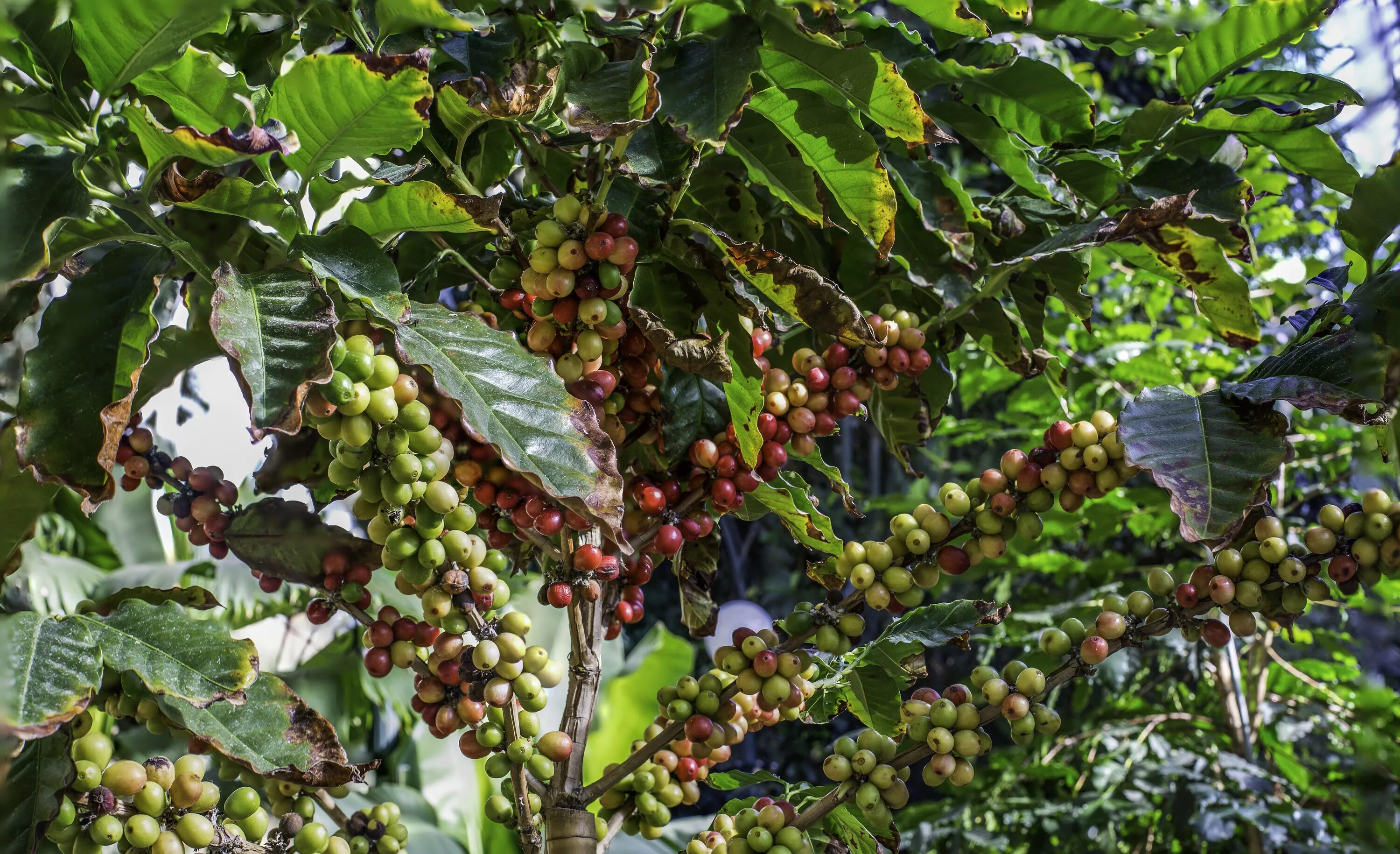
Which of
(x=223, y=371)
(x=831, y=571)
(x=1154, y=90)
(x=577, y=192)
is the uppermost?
(x=1154, y=90)

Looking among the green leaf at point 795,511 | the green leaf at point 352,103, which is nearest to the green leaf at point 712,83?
the green leaf at point 352,103

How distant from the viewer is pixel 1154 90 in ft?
8.98

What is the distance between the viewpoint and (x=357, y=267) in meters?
0.44

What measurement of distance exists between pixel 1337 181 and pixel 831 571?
0.37 meters

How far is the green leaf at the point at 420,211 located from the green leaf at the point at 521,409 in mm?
45

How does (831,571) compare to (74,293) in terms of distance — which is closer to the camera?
(74,293)

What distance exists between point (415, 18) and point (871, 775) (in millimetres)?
438

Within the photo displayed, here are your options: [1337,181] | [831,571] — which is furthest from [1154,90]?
[831,571]

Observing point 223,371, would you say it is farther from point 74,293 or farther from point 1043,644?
point 1043,644

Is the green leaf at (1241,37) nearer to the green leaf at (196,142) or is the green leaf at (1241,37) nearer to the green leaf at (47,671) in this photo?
the green leaf at (196,142)

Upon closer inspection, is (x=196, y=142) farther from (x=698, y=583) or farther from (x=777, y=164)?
(x=698, y=583)

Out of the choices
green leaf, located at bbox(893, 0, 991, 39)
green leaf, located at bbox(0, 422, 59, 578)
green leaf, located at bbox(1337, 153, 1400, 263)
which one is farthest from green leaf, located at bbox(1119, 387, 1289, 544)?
green leaf, located at bbox(0, 422, 59, 578)

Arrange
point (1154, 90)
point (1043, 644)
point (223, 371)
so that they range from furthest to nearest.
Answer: point (1154, 90) < point (223, 371) < point (1043, 644)

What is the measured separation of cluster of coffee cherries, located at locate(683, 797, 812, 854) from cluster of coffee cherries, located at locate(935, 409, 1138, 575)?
164mm
